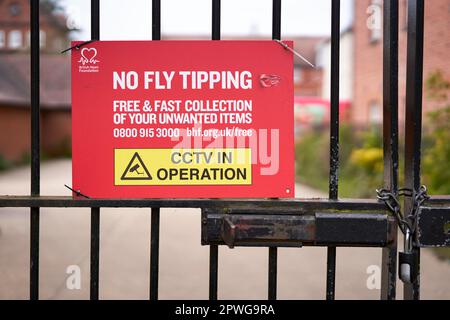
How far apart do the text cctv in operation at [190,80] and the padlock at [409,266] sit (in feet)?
2.75

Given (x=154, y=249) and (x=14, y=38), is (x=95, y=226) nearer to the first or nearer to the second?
(x=154, y=249)

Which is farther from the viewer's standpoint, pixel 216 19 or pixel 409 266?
pixel 216 19

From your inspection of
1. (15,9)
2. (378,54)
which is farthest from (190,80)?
(378,54)

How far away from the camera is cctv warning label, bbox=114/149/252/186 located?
7.25 ft

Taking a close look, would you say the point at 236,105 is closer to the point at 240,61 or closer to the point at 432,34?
the point at 240,61

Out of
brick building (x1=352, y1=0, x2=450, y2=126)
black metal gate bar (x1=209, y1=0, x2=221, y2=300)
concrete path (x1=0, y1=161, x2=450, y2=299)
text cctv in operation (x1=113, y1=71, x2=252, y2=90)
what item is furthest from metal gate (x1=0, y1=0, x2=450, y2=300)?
concrete path (x1=0, y1=161, x2=450, y2=299)

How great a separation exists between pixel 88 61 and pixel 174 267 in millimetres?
4568

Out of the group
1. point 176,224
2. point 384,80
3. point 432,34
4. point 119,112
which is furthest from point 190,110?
point 176,224

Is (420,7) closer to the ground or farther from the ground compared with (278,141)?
farther from the ground

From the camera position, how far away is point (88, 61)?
2234 mm

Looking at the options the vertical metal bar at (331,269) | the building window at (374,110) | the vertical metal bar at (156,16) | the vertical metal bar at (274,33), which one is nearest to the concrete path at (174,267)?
the vertical metal bar at (331,269)

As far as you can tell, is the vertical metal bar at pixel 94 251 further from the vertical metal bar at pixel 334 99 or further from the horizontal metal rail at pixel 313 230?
the vertical metal bar at pixel 334 99

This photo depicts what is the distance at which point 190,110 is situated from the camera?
7.22ft
